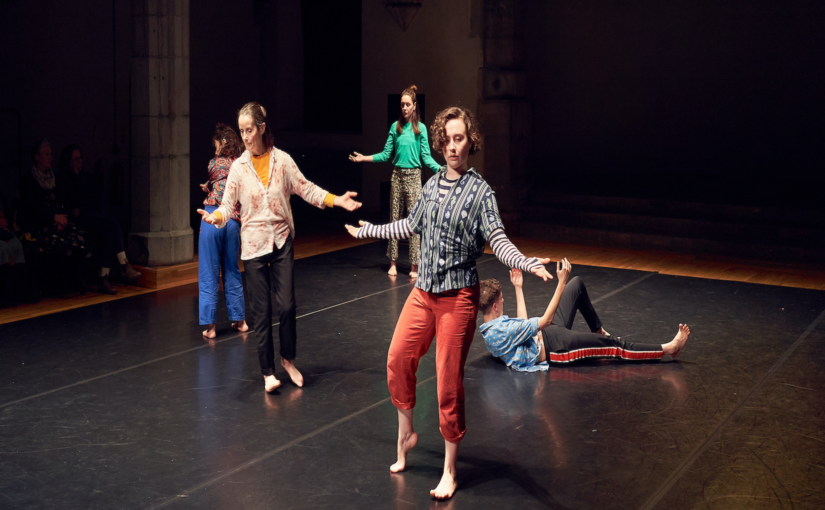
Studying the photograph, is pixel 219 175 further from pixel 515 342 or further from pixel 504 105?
pixel 504 105

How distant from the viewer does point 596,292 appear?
682cm

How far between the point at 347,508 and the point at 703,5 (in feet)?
33.7

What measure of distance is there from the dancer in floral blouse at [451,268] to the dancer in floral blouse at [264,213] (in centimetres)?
120

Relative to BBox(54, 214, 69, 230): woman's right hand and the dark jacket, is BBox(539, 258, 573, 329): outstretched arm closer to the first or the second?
BBox(54, 214, 69, 230): woman's right hand

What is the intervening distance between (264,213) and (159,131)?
3.05 metres

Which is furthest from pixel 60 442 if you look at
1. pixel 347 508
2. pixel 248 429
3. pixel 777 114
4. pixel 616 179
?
pixel 777 114

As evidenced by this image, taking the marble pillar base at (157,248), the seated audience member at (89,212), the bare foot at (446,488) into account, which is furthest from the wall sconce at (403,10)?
the bare foot at (446,488)

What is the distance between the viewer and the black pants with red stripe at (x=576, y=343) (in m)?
4.80

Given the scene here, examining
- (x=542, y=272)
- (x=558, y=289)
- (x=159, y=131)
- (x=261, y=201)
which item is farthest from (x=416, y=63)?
(x=542, y=272)

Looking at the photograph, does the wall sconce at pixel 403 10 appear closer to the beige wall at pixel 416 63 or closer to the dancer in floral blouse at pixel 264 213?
the beige wall at pixel 416 63

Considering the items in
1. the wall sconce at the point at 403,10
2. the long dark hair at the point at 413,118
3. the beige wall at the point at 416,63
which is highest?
the wall sconce at the point at 403,10

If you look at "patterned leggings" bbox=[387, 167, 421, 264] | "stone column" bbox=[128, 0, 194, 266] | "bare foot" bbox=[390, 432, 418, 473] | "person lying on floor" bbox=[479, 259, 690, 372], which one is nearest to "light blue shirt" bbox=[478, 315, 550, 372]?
"person lying on floor" bbox=[479, 259, 690, 372]

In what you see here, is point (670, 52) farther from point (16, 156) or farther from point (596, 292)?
point (16, 156)

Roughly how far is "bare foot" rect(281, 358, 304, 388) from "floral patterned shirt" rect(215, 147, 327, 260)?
0.63 meters
